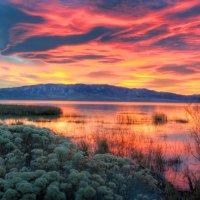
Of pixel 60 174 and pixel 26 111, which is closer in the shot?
pixel 60 174

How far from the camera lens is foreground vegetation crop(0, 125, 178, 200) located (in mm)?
6125

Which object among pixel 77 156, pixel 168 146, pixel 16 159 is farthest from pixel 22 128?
pixel 168 146

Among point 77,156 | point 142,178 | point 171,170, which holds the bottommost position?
point 171,170

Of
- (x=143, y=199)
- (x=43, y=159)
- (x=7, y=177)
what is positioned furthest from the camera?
(x=143, y=199)

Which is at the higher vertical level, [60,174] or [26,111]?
[60,174]

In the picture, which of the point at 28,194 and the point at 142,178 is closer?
the point at 28,194

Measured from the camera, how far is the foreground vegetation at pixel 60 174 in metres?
6.12

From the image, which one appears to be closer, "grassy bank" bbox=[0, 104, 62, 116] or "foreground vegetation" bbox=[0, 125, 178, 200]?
"foreground vegetation" bbox=[0, 125, 178, 200]

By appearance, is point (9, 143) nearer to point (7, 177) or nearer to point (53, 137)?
point (53, 137)

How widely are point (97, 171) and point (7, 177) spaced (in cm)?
178

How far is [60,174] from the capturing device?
6812 mm

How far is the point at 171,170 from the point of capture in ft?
47.9

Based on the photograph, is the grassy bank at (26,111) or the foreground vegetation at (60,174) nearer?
the foreground vegetation at (60,174)

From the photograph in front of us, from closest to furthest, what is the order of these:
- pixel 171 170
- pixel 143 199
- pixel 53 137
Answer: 1. pixel 143 199
2. pixel 53 137
3. pixel 171 170
